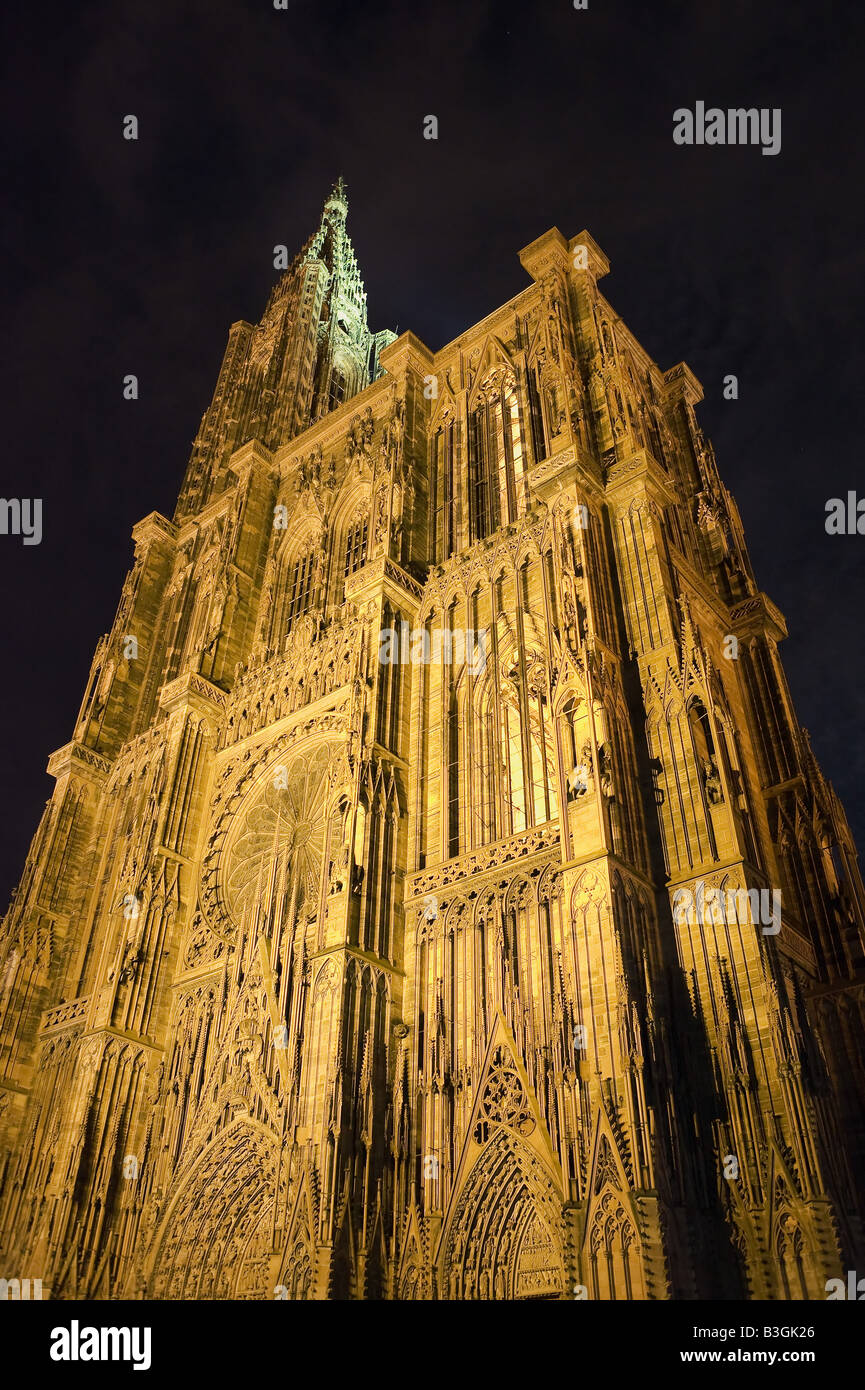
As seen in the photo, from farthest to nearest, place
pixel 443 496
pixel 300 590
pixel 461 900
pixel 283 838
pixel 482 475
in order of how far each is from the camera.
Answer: pixel 300 590 < pixel 443 496 < pixel 482 475 < pixel 283 838 < pixel 461 900

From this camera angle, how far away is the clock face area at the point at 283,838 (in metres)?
22.1

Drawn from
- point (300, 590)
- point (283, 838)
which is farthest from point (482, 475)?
point (283, 838)

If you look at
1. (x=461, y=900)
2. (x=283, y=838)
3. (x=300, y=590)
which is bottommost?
(x=461, y=900)

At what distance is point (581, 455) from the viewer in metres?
22.0

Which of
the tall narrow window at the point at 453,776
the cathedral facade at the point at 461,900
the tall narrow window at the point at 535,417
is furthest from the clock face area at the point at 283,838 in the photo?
the tall narrow window at the point at 535,417

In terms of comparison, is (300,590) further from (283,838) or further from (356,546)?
(283,838)

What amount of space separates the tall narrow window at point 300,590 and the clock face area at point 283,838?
6170mm

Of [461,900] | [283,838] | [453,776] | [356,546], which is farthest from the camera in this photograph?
[356,546]

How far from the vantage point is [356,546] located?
29016 mm

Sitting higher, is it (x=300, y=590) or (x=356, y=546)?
(x=356, y=546)

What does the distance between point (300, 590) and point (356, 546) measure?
2409 mm
